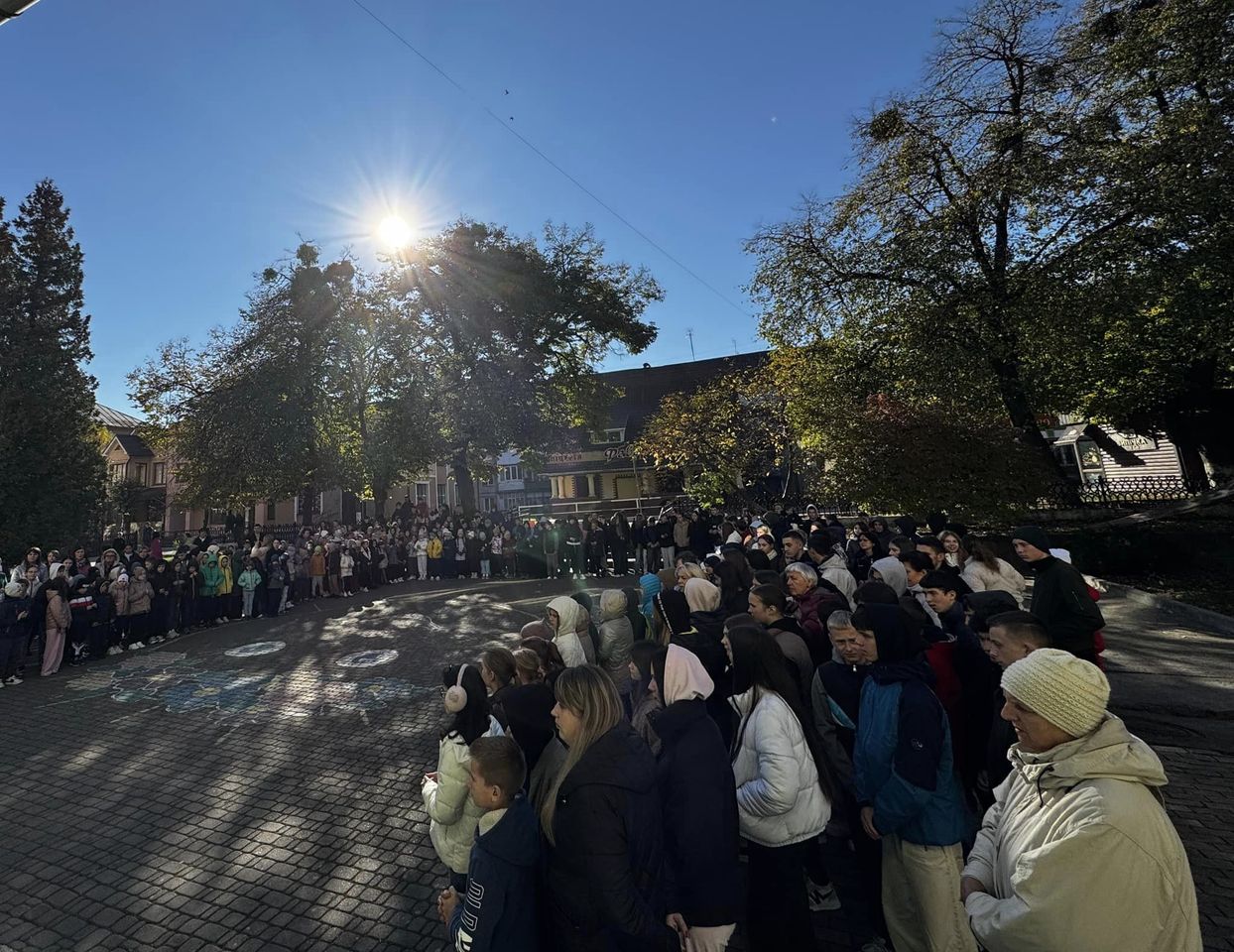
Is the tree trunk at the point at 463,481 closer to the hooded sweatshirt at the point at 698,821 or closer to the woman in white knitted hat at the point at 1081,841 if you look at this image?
the hooded sweatshirt at the point at 698,821

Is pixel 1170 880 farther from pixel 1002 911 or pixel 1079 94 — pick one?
pixel 1079 94

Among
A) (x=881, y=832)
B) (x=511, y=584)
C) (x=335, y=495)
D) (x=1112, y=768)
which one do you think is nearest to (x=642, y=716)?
(x=881, y=832)

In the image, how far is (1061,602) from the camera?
4391 mm

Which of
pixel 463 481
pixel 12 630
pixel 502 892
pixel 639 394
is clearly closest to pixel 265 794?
pixel 502 892

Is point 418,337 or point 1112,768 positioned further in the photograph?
point 418,337

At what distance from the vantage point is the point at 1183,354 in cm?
1686

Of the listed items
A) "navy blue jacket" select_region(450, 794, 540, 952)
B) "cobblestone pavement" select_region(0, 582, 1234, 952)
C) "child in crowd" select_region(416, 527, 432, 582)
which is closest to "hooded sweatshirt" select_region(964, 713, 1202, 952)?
Result: "navy blue jacket" select_region(450, 794, 540, 952)

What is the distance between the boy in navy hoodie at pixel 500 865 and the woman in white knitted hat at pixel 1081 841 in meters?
1.56

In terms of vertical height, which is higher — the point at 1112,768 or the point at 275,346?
the point at 275,346

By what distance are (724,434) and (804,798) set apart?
68.2 ft

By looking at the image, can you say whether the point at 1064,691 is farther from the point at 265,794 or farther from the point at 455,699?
the point at 265,794

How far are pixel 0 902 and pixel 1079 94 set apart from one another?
25000 mm

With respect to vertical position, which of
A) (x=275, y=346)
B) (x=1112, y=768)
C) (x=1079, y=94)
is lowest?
(x=1112, y=768)

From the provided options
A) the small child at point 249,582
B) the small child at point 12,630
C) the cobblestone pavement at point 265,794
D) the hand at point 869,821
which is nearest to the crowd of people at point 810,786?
the hand at point 869,821
